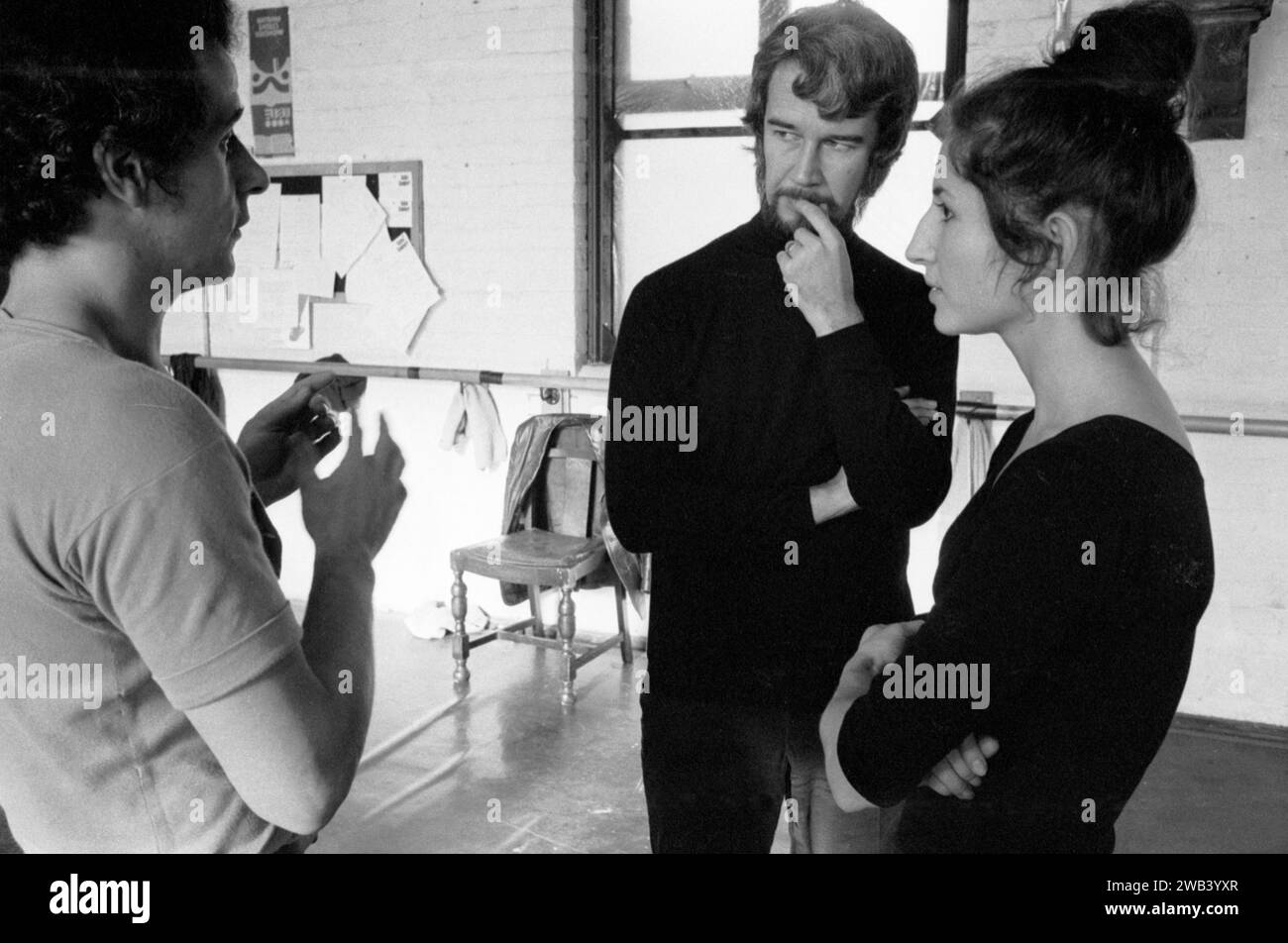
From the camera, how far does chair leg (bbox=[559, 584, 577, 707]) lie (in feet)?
11.3

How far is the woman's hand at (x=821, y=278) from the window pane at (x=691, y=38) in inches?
94.7

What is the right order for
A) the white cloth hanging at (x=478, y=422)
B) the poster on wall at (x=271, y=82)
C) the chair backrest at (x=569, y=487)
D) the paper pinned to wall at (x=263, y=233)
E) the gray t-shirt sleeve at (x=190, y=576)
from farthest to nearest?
the paper pinned to wall at (x=263, y=233) < the poster on wall at (x=271, y=82) < the white cloth hanging at (x=478, y=422) < the chair backrest at (x=569, y=487) < the gray t-shirt sleeve at (x=190, y=576)

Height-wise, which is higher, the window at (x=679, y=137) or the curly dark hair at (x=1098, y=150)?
the window at (x=679, y=137)

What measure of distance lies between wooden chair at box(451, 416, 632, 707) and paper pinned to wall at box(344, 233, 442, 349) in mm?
907

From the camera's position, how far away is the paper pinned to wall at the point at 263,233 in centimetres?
439

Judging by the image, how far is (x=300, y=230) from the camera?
4.35m

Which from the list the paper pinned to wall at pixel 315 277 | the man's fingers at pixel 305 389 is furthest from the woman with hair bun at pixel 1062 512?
the paper pinned to wall at pixel 315 277

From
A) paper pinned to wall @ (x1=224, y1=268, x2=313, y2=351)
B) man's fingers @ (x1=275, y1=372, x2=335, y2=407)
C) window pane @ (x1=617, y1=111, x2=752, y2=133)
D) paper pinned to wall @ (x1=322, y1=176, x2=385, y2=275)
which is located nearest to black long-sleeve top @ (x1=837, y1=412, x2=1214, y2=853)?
man's fingers @ (x1=275, y1=372, x2=335, y2=407)

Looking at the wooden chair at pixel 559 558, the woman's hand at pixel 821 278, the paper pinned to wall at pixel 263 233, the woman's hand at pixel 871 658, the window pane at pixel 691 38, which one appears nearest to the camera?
the woman's hand at pixel 871 658

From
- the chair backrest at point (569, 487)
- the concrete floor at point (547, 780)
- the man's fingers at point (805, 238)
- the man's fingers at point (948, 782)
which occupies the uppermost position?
the man's fingers at point (805, 238)

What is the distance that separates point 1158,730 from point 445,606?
11.8ft

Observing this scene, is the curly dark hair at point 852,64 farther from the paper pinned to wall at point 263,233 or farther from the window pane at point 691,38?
the paper pinned to wall at point 263,233

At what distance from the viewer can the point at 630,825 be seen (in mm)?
2686
